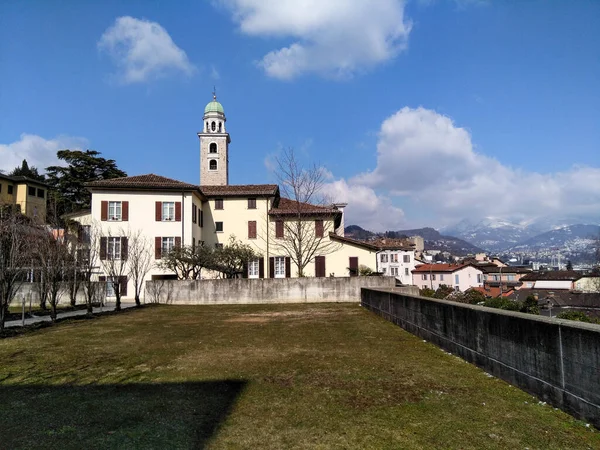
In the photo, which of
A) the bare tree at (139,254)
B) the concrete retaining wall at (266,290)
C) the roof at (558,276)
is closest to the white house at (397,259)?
the roof at (558,276)

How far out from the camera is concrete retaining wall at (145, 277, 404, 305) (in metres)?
23.0

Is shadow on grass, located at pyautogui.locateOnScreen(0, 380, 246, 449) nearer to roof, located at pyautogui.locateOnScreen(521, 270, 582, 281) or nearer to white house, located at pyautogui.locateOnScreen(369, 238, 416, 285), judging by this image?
white house, located at pyautogui.locateOnScreen(369, 238, 416, 285)

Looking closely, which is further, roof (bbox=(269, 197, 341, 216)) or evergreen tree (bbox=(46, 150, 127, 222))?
evergreen tree (bbox=(46, 150, 127, 222))

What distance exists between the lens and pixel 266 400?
5.16 meters

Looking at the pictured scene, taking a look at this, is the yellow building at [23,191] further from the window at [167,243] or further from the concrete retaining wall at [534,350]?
the concrete retaining wall at [534,350]

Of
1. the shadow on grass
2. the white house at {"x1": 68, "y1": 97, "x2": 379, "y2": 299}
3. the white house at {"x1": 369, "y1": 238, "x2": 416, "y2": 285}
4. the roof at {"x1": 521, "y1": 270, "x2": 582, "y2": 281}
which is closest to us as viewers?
the shadow on grass

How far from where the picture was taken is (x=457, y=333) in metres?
7.82

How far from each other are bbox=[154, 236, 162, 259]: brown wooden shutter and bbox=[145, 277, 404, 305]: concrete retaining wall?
635 cm

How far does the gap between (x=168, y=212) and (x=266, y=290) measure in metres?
11.6

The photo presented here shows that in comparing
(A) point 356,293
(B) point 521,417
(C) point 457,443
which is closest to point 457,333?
(B) point 521,417

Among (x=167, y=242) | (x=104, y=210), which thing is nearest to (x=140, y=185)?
(x=104, y=210)

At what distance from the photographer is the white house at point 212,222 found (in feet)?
96.7

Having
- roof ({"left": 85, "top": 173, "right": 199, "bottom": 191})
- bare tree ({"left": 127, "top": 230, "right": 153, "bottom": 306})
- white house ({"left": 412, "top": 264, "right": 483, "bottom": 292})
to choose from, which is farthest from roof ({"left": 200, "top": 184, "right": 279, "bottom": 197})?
white house ({"left": 412, "top": 264, "right": 483, "bottom": 292})

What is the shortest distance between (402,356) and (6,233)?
14.6 meters
